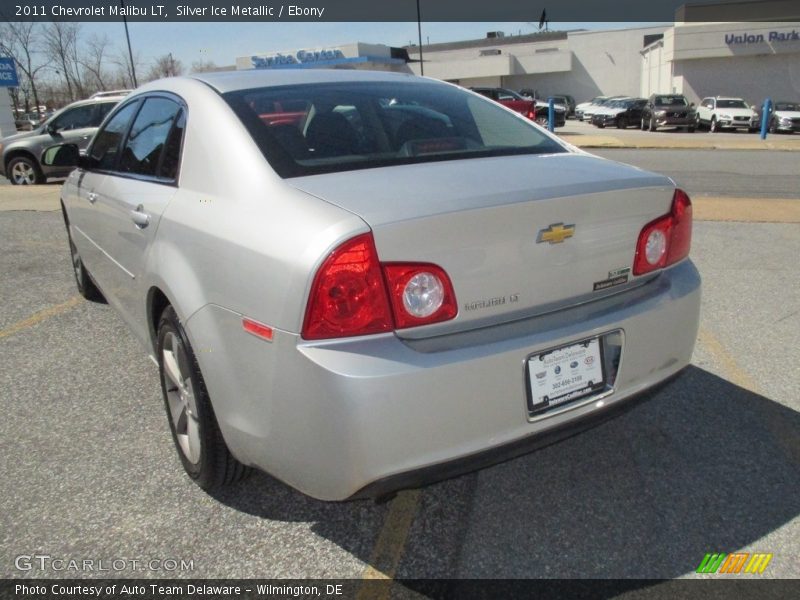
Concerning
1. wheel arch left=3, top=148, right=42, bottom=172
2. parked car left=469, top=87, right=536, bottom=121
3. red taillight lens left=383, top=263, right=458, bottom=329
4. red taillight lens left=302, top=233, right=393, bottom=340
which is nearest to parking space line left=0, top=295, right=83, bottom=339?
red taillight lens left=302, top=233, right=393, bottom=340

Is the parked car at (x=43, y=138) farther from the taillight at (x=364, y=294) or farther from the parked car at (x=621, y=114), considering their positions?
the parked car at (x=621, y=114)

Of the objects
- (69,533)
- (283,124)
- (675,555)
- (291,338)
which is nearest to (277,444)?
(291,338)

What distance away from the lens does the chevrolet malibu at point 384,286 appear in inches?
77.9

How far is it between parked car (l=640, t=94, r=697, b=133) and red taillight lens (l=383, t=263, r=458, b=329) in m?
30.0

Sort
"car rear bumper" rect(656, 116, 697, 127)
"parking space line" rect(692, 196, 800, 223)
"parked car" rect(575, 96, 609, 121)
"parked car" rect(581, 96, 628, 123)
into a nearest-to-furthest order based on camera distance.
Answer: "parking space line" rect(692, 196, 800, 223) → "car rear bumper" rect(656, 116, 697, 127) → "parked car" rect(581, 96, 628, 123) → "parked car" rect(575, 96, 609, 121)

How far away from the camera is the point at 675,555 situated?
2357mm

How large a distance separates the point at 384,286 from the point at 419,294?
0.37 ft

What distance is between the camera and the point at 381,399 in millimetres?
1926

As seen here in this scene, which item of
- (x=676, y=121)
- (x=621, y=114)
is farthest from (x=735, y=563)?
(x=621, y=114)

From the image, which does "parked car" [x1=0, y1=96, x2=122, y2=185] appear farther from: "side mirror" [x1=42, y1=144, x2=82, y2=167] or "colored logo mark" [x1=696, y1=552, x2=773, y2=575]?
"colored logo mark" [x1=696, y1=552, x2=773, y2=575]

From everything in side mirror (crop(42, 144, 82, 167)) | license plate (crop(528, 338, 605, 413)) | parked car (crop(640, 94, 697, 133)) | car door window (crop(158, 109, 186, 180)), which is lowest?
parked car (crop(640, 94, 697, 133))

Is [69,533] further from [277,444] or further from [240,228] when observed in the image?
[240,228]

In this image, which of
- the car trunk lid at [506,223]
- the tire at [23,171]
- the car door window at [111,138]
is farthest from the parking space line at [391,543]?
the tire at [23,171]

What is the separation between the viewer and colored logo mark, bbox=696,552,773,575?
89.9 inches
